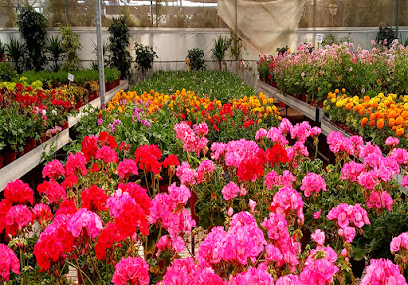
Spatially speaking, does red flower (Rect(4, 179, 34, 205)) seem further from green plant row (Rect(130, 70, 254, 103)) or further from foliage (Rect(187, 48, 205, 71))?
foliage (Rect(187, 48, 205, 71))

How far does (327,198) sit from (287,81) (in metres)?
4.23

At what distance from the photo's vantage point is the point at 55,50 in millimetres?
10328

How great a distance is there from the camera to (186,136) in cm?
252

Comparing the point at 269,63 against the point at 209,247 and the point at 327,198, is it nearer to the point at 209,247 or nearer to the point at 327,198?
the point at 327,198

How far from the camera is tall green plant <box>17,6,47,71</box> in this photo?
10.2m

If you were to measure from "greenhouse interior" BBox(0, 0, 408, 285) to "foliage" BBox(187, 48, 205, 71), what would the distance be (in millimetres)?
1350

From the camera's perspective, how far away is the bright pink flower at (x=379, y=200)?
1919mm

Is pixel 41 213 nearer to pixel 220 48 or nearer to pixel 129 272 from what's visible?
pixel 129 272

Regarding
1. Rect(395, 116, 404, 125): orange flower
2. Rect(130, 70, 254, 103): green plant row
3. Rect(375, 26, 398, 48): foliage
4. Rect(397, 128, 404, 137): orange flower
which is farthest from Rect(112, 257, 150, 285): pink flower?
Rect(375, 26, 398, 48): foliage

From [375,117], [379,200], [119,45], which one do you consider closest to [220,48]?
[119,45]

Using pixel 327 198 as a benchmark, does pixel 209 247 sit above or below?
above

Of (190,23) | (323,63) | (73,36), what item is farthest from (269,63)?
(73,36)

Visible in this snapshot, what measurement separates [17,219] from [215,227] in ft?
2.36

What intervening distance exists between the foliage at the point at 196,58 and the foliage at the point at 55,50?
3039 mm
